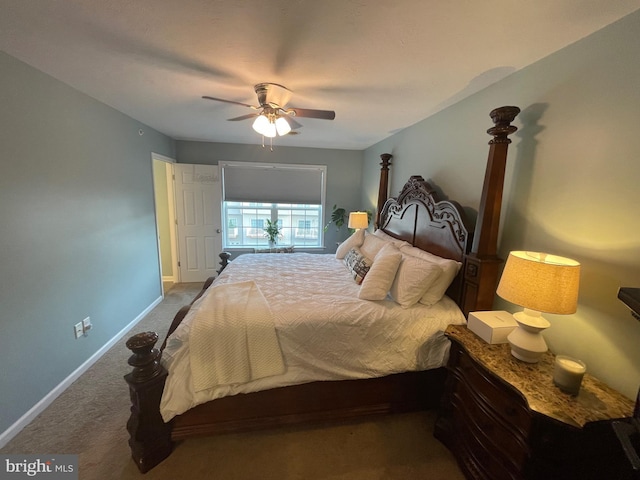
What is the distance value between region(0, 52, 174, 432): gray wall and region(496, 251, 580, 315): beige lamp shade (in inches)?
118

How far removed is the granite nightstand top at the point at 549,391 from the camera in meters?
1.04

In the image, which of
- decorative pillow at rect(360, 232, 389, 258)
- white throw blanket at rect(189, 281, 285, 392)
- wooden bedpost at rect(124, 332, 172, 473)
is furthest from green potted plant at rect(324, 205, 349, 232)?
wooden bedpost at rect(124, 332, 172, 473)

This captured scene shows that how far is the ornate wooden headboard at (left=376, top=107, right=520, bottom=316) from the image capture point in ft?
5.45

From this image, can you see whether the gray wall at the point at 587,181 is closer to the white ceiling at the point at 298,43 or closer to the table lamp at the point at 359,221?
the white ceiling at the point at 298,43

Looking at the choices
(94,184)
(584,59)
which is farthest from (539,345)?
(94,184)

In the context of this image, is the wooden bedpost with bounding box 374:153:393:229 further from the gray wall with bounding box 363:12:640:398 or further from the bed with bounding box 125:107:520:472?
the gray wall with bounding box 363:12:640:398

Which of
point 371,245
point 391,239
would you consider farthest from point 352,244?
point 391,239

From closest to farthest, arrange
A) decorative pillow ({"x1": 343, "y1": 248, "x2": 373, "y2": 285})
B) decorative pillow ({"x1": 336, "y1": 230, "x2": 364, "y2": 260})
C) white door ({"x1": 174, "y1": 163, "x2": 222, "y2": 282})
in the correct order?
decorative pillow ({"x1": 343, "y1": 248, "x2": 373, "y2": 285})
decorative pillow ({"x1": 336, "y1": 230, "x2": 364, "y2": 260})
white door ({"x1": 174, "y1": 163, "x2": 222, "y2": 282})

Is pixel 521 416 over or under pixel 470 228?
under

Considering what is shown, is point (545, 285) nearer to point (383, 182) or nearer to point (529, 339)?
point (529, 339)

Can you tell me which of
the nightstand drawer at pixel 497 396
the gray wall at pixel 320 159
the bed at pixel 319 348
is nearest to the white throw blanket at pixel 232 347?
the bed at pixel 319 348

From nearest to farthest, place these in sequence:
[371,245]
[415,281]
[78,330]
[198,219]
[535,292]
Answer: [535,292], [415,281], [78,330], [371,245], [198,219]

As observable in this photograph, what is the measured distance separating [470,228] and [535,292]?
925 mm

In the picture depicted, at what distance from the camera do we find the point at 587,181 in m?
1.34
